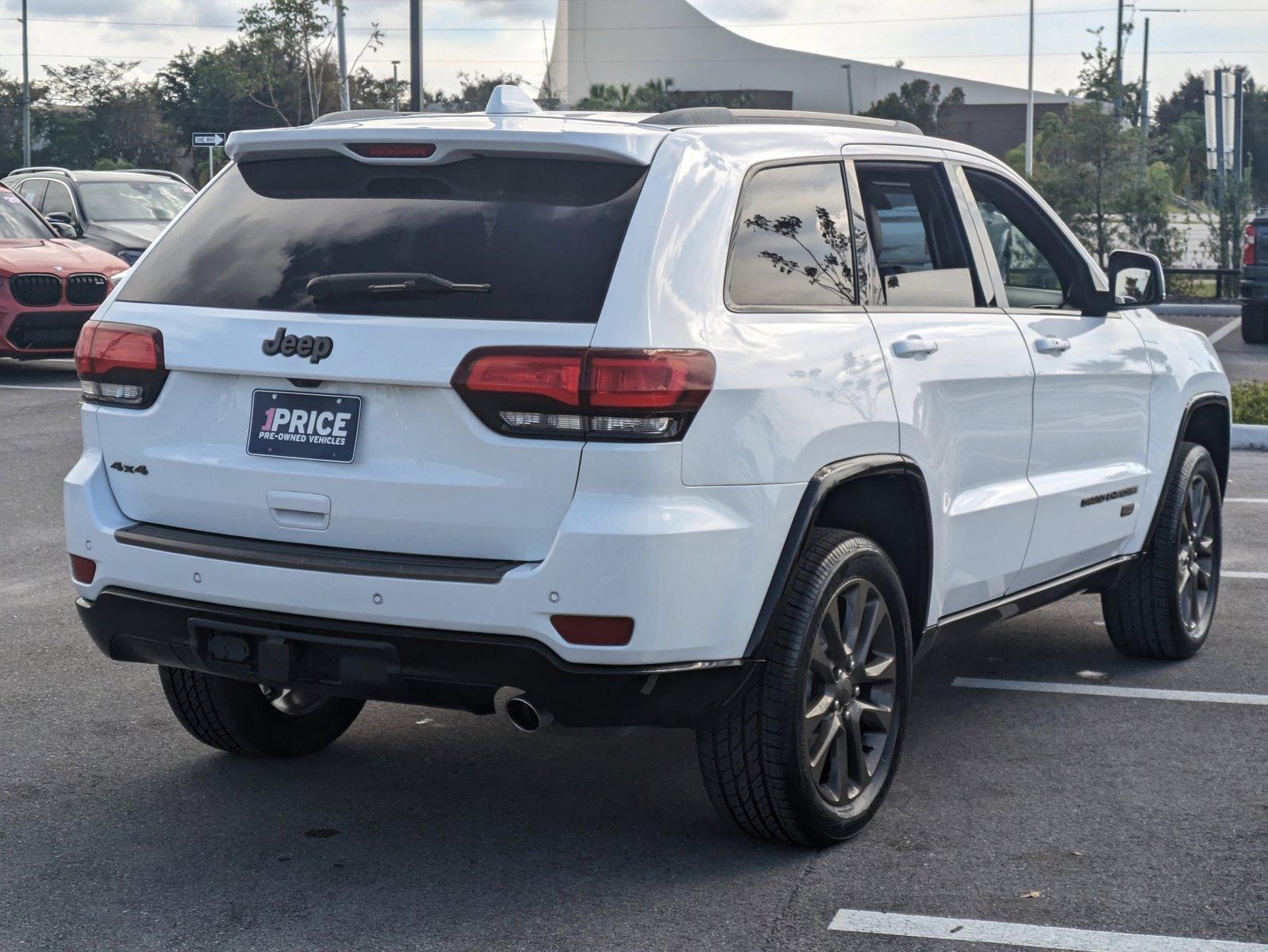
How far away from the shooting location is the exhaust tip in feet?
12.3

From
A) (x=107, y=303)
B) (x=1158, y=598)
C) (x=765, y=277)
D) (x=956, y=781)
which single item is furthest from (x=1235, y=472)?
(x=107, y=303)

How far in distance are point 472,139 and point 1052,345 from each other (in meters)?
2.16

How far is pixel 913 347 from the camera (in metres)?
4.43

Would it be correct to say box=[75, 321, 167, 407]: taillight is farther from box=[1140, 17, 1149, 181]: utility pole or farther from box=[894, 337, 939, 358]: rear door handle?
box=[1140, 17, 1149, 181]: utility pole

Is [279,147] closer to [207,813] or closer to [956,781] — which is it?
[207,813]

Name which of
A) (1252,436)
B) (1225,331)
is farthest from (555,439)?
(1225,331)

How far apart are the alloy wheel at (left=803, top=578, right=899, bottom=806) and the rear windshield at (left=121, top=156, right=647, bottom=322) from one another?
1054 millimetres

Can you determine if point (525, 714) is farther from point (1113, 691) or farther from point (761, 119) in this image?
point (1113, 691)

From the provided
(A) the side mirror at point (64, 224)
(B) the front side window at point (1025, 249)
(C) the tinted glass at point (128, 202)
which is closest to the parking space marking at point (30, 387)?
(A) the side mirror at point (64, 224)

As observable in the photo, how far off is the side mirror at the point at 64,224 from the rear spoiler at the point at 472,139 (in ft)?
45.5

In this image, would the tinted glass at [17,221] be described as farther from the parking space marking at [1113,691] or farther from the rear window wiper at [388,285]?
the rear window wiper at [388,285]

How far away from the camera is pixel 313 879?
4020 millimetres

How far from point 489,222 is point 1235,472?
8.41m

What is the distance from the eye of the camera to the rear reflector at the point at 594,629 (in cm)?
360
